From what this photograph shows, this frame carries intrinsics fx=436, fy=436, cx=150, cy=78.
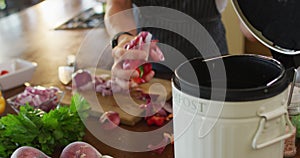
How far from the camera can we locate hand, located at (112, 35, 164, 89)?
101cm

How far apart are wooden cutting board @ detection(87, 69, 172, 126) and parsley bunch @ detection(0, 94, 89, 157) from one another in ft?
0.34

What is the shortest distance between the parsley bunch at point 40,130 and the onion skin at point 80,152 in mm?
75

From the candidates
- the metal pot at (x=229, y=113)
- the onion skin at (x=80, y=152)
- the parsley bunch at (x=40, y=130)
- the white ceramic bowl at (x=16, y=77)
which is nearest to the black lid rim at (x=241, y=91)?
the metal pot at (x=229, y=113)

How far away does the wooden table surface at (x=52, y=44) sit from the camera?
987 mm

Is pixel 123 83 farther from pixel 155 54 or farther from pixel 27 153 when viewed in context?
pixel 27 153

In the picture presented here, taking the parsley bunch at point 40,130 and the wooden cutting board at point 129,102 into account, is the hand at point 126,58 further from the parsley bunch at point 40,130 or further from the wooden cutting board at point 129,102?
the parsley bunch at point 40,130

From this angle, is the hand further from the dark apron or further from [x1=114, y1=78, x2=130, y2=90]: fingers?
the dark apron

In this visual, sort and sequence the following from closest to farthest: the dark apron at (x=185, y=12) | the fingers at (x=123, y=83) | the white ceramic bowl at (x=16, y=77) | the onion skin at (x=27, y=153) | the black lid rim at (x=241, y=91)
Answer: the black lid rim at (x=241, y=91) < the onion skin at (x=27, y=153) < the fingers at (x=123, y=83) < the white ceramic bowl at (x=16, y=77) < the dark apron at (x=185, y=12)

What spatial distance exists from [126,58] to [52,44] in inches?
25.5

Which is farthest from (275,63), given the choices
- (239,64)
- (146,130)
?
(146,130)

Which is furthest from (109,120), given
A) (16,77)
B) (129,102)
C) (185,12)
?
(185,12)

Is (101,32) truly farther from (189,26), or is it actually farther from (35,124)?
(35,124)

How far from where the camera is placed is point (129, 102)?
106 cm

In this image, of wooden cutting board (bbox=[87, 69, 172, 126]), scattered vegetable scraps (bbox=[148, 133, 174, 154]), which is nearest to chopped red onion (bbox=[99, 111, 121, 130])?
wooden cutting board (bbox=[87, 69, 172, 126])
